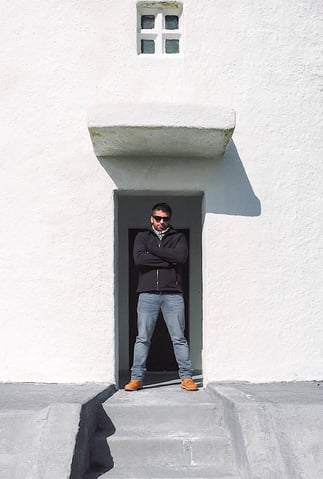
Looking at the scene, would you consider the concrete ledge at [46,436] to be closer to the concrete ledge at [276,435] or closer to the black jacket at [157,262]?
the concrete ledge at [276,435]

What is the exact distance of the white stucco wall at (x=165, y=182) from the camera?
6.97 metres

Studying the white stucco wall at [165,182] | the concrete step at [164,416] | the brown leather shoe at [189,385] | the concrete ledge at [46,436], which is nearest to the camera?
the concrete ledge at [46,436]

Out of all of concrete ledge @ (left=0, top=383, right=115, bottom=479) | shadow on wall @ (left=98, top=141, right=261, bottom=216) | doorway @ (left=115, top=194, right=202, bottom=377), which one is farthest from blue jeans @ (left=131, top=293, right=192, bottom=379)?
doorway @ (left=115, top=194, right=202, bottom=377)

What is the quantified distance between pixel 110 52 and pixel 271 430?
13.6 feet

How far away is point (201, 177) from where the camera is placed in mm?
7098

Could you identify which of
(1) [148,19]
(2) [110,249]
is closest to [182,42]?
(1) [148,19]

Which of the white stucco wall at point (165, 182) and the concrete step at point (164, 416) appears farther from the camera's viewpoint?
the white stucco wall at point (165, 182)

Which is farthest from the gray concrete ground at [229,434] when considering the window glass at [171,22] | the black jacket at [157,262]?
the window glass at [171,22]

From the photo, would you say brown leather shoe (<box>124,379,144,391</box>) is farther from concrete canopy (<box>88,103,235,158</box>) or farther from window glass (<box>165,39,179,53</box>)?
window glass (<box>165,39,179,53</box>)

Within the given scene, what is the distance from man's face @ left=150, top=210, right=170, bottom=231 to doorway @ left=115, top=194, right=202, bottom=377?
88.4 inches

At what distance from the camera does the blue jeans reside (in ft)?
22.6

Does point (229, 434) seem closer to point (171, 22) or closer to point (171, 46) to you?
point (171, 46)

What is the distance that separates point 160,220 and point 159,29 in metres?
2.06

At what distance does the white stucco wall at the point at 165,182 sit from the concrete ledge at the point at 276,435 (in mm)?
1533
